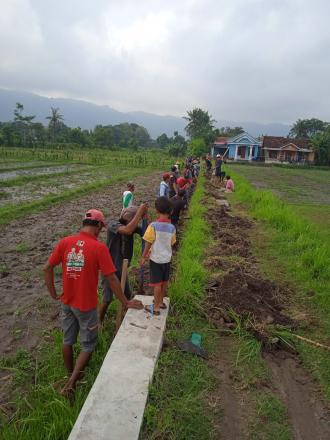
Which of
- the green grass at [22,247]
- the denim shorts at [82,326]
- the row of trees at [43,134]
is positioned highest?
the row of trees at [43,134]

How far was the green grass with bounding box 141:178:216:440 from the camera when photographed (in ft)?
9.05

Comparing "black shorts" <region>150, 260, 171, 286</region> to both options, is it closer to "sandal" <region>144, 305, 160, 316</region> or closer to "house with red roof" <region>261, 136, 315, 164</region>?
"sandal" <region>144, 305, 160, 316</region>

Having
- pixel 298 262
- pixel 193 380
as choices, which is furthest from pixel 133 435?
pixel 298 262

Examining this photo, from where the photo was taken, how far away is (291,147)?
48.2 m

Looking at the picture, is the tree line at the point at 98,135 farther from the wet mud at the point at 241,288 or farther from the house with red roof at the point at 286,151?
the wet mud at the point at 241,288

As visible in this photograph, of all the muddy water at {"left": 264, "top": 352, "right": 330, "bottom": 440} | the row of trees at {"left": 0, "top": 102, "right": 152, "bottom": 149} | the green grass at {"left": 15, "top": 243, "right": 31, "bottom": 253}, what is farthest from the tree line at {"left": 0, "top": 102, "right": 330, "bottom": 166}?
the muddy water at {"left": 264, "top": 352, "right": 330, "bottom": 440}

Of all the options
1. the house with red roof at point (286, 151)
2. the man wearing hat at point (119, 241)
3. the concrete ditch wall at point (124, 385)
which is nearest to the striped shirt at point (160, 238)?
the man wearing hat at point (119, 241)

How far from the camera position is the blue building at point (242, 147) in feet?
163

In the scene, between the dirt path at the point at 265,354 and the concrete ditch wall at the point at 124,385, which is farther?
the dirt path at the point at 265,354

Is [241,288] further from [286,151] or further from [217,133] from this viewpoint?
[217,133]

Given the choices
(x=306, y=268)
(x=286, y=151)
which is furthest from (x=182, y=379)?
(x=286, y=151)

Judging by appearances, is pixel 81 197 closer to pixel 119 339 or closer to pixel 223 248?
pixel 223 248

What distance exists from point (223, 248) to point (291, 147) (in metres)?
45.4

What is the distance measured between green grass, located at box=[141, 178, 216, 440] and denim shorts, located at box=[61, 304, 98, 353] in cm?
70
